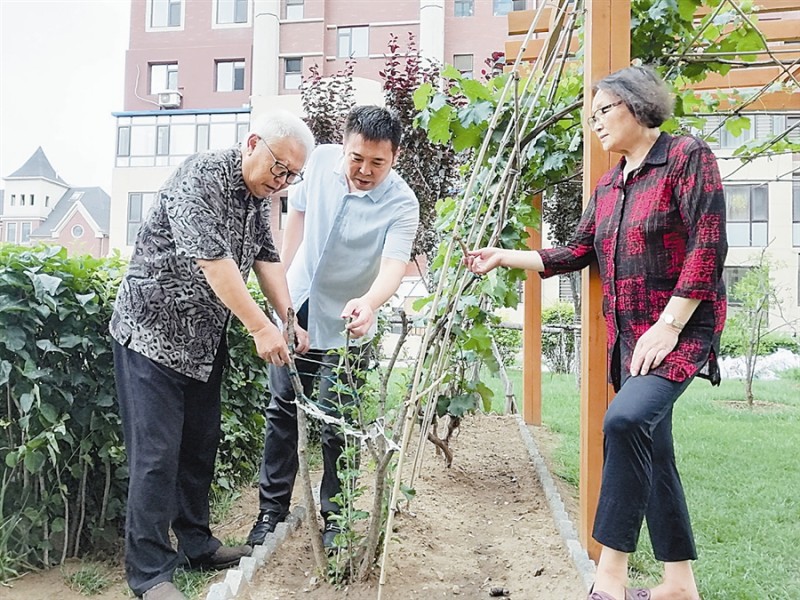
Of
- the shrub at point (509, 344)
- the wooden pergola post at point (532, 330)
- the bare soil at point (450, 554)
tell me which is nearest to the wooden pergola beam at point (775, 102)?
the wooden pergola post at point (532, 330)

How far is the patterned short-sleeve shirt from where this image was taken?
2090 millimetres

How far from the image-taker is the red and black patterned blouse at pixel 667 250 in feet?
5.67

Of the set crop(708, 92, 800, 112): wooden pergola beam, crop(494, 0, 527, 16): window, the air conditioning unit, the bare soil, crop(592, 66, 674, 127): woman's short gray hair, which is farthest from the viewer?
the air conditioning unit

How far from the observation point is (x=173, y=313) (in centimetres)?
215

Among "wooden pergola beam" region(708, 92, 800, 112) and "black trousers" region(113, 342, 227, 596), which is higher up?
"wooden pergola beam" region(708, 92, 800, 112)

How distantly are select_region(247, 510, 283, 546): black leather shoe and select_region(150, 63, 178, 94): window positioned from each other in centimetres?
2130

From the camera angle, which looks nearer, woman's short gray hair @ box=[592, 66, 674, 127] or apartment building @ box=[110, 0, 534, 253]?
woman's short gray hair @ box=[592, 66, 674, 127]

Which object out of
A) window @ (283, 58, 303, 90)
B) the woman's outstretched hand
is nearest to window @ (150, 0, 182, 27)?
window @ (283, 58, 303, 90)

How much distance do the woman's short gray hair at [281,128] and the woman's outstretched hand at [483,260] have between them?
25.5 inches

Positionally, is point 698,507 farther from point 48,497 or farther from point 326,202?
point 48,497

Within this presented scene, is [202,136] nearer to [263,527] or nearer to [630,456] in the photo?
[263,527]

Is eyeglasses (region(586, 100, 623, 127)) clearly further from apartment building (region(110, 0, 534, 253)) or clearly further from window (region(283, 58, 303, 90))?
window (region(283, 58, 303, 90))

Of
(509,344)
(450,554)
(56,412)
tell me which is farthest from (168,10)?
(450,554)

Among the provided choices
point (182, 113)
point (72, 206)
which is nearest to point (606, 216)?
point (182, 113)
